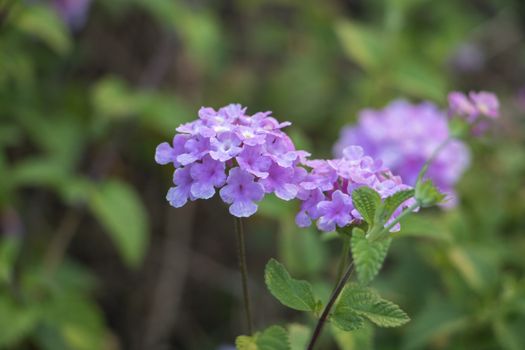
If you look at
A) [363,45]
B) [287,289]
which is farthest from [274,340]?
[363,45]

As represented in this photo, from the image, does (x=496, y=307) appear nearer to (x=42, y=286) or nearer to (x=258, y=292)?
(x=258, y=292)

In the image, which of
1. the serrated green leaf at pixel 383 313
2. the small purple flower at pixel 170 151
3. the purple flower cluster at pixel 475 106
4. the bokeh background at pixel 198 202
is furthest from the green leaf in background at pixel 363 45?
the serrated green leaf at pixel 383 313

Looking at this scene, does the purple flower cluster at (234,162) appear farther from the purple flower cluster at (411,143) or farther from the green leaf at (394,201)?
the purple flower cluster at (411,143)

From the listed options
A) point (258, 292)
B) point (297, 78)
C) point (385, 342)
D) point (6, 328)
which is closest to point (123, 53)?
point (297, 78)

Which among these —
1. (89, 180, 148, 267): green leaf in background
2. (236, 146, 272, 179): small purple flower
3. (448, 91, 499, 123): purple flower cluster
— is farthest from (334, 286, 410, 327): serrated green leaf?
(89, 180, 148, 267): green leaf in background

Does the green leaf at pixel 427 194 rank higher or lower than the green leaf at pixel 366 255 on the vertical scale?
higher
